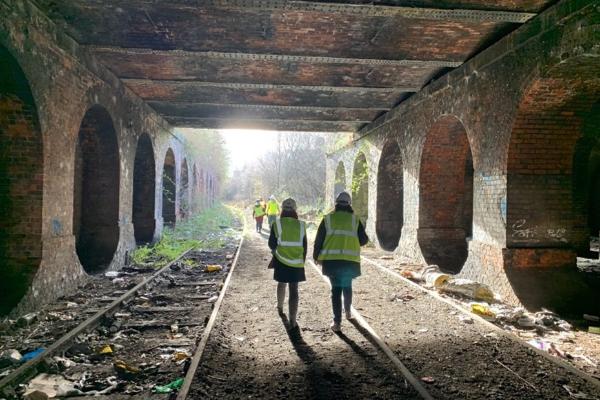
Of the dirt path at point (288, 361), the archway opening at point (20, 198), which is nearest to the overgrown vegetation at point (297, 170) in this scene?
the archway opening at point (20, 198)

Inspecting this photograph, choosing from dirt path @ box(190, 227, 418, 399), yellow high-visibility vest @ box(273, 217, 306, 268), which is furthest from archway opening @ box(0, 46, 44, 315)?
yellow high-visibility vest @ box(273, 217, 306, 268)

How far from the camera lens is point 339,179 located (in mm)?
19797

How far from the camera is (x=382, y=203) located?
14.1 metres

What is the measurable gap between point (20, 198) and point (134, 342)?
3.12 metres

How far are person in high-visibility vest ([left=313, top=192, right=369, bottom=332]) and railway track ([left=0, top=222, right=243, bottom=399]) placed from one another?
1.68 m

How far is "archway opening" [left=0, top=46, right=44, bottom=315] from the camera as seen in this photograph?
6.25 m

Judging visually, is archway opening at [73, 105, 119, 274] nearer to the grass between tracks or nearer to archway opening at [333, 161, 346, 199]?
the grass between tracks

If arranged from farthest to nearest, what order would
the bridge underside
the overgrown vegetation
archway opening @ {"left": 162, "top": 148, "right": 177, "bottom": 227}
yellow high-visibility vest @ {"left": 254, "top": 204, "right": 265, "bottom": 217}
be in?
the overgrown vegetation, yellow high-visibility vest @ {"left": 254, "top": 204, "right": 265, "bottom": 217}, archway opening @ {"left": 162, "top": 148, "right": 177, "bottom": 227}, the bridge underside

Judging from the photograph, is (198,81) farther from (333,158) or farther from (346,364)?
(333,158)

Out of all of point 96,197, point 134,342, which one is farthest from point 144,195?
point 134,342

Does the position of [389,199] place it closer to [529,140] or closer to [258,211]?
[258,211]

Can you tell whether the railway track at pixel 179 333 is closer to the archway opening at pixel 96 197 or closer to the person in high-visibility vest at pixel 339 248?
the person in high-visibility vest at pixel 339 248

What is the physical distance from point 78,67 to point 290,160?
3811 cm

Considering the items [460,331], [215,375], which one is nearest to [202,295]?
[215,375]
